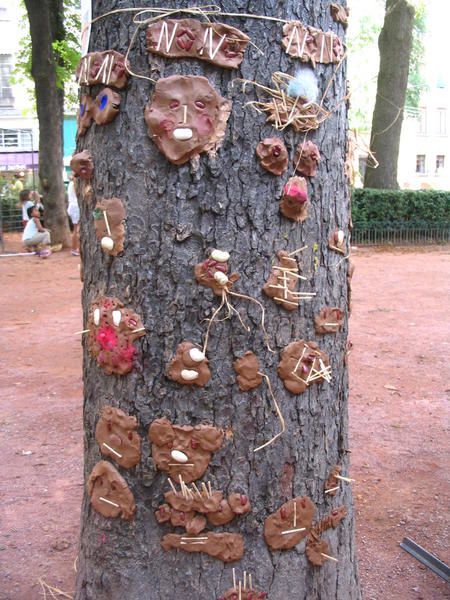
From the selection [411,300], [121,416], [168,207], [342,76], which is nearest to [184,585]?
[121,416]

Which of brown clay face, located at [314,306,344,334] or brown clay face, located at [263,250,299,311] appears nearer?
brown clay face, located at [263,250,299,311]

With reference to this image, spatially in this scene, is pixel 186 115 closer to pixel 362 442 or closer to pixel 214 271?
pixel 214 271

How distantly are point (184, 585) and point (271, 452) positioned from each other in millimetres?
465

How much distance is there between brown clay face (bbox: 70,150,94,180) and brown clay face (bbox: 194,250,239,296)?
0.45 meters

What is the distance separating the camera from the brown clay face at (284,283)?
1.86 m

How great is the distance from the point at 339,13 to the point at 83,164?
0.87 metres

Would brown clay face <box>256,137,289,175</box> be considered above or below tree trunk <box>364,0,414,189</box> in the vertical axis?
below

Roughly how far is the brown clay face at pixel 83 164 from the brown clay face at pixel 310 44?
640mm

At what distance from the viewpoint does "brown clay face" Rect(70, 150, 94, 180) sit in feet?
6.36

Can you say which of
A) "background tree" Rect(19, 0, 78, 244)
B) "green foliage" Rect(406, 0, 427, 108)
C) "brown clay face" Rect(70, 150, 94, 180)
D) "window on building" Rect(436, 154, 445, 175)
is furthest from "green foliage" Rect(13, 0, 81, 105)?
"window on building" Rect(436, 154, 445, 175)

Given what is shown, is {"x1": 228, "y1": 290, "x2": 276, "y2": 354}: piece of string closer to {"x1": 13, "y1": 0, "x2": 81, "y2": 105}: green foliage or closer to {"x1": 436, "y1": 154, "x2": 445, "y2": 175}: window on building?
{"x1": 13, "y1": 0, "x2": 81, "y2": 105}: green foliage

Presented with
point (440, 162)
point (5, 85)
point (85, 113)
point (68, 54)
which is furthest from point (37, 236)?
point (440, 162)

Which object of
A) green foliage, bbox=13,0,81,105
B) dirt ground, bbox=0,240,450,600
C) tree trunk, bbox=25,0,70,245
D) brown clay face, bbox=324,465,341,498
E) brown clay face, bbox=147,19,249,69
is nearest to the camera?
brown clay face, bbox=147,19,249,69

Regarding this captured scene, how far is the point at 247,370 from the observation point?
73.2 inches
